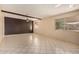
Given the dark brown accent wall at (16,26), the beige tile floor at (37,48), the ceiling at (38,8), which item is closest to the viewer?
the beige tile floor at (37,48)

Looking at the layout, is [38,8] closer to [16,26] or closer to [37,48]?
[37,48]

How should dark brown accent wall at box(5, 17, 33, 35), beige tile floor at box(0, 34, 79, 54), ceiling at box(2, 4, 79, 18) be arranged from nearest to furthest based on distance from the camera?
1. beige tile floor at box(0, 34, 79, 54)
2. ceiling at box(2, 4, 79, 18)
3. dark brown accent wall at box(5, 17, 33, 35)

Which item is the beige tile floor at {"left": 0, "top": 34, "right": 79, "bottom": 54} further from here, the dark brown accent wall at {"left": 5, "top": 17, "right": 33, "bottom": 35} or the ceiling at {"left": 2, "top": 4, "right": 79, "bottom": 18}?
the dark brown accent wall at {"left": 5, "top": 17, "right": 33, "bottom": 35}

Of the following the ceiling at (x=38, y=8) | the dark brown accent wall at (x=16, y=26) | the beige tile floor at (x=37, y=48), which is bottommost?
the beige tile floor at (x=37, y=48)

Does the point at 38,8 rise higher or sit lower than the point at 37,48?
higher

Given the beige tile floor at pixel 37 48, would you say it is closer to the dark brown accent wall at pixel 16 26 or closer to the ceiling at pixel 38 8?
the ceiling at pixel 38 8

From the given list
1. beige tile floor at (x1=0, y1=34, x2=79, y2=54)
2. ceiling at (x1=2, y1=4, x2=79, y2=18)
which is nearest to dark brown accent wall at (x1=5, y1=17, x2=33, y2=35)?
ceiling at (x1=2, y1=4, x2=79, y2=18)

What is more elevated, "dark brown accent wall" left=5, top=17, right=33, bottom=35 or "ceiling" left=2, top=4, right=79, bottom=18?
"ceiling" left=2, top=4, right=79, bottom=18

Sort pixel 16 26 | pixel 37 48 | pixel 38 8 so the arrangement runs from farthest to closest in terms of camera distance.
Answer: pixel 16 26
pixel 38 8
pixel 37 48

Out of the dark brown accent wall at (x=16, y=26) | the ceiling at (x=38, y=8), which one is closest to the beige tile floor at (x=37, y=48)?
the ceiling at (x=38, y=8)

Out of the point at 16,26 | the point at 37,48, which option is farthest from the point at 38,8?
the point at 16,26

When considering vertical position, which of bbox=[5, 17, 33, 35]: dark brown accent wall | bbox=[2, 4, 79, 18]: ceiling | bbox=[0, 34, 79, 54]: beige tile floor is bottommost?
bbox=[0, 34, 79, 54]: beige tile floor

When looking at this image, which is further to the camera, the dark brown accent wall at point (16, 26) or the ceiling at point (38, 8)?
the dark brown accent wall at point (16, 26)
